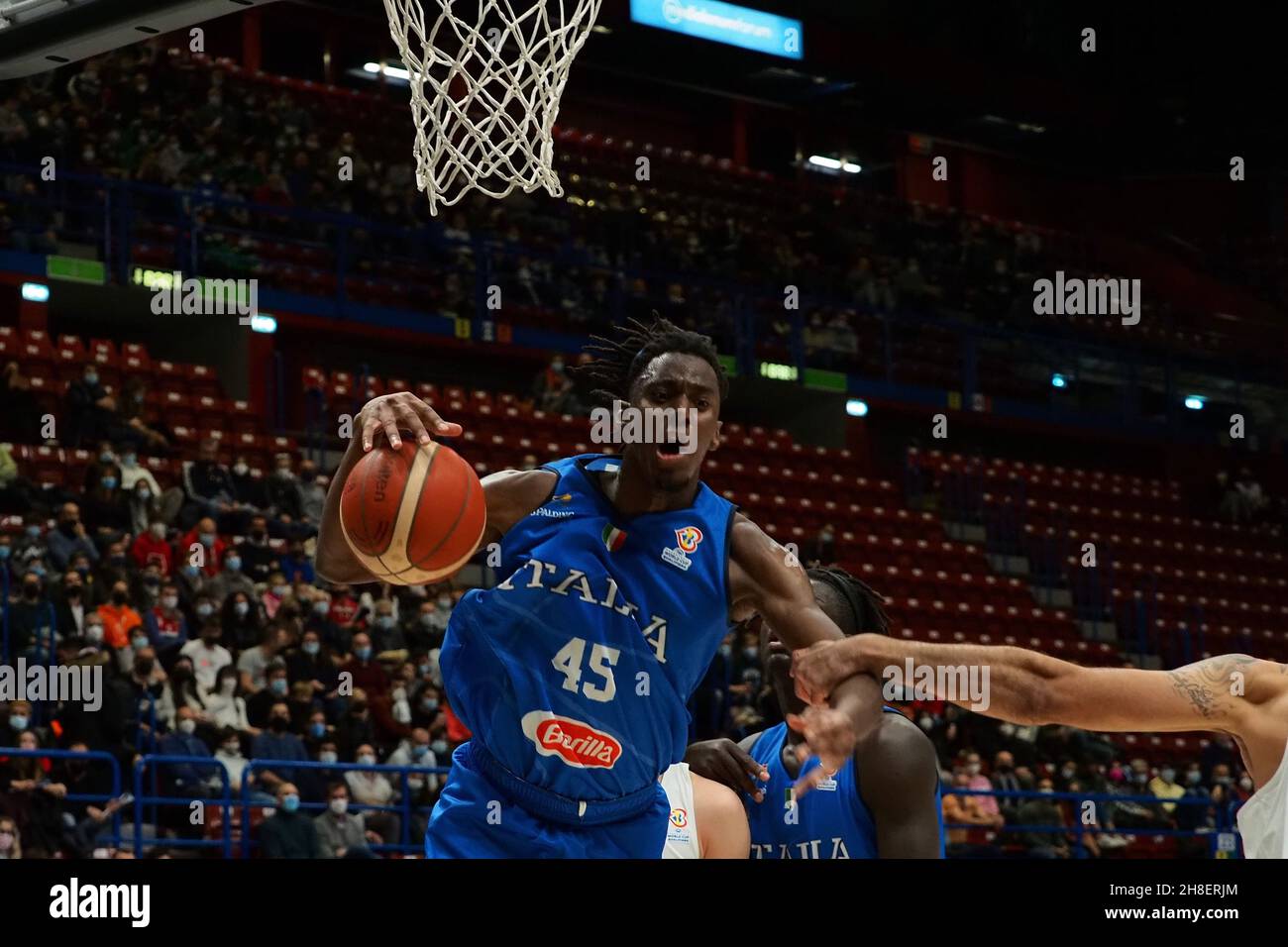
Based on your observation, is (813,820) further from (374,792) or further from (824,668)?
(374,792)

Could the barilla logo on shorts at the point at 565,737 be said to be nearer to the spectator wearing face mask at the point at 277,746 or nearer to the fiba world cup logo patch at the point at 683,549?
the fiba world cup logo patch at the point at 683,549

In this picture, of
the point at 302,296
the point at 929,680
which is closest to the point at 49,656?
the point at 302,296

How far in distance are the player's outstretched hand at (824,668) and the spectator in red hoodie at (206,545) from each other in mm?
9193

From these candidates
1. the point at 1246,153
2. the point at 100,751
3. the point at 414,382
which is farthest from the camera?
the point at 1246,153

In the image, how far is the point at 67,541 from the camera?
11.3 meters

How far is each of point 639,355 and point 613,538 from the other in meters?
0.49

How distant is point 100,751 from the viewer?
9.07 m

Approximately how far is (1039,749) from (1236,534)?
763 cm

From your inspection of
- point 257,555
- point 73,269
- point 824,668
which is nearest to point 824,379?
point 73,269

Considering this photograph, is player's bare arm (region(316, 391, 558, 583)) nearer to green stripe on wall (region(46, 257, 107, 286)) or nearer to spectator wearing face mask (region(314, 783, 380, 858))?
spectator wearing face mask (region(314, 783, 380, 858))

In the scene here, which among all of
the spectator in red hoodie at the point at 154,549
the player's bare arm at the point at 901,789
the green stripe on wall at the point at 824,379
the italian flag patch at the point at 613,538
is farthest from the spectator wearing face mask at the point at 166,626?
the green stripe on wall at the point at 824,379

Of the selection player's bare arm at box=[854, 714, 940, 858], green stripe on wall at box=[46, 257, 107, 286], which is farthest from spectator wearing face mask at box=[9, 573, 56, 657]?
player's bare arm at box=[854, 714, 940, 858]

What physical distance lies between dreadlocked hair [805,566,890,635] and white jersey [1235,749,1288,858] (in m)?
1.87
